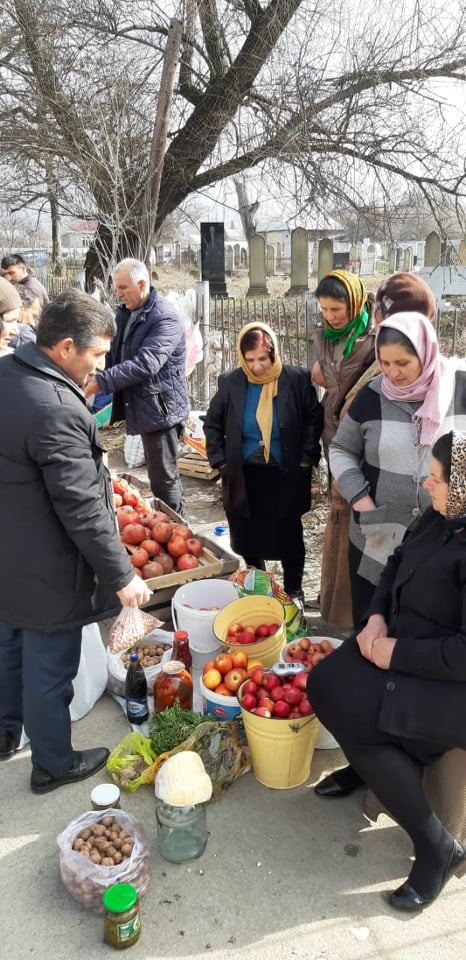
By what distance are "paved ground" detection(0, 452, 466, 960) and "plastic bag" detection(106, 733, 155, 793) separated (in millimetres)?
75

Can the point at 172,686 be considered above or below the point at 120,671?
above

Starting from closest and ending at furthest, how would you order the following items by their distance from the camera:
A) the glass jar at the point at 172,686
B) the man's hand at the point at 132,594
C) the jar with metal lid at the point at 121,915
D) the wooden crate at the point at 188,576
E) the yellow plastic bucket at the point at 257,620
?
the jar with metal lid at the point at 121,915 → the man's hand at the point at 132,594 → the glass jar at the point at 172,686 → the yellow plastic bucket at the point at 257,620 → the wooden crate at the point at 188,576

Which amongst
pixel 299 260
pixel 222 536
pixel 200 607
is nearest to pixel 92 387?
→ pixel 222 536

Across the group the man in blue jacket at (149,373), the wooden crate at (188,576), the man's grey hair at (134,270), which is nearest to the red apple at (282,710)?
the wooden crate at (188,576)

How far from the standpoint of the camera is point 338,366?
3512mm

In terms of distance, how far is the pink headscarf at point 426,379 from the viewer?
8.53 feet

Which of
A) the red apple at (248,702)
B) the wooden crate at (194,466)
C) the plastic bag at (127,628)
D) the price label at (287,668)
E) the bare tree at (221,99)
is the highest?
the bare tree at (221,99)

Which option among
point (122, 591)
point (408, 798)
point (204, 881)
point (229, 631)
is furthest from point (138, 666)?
point (408, 798)

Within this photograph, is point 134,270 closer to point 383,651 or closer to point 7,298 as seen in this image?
point 7,298

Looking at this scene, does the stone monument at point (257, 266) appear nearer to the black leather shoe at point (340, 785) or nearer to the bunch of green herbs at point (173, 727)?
the bunch of green herbs at point (173, 727)

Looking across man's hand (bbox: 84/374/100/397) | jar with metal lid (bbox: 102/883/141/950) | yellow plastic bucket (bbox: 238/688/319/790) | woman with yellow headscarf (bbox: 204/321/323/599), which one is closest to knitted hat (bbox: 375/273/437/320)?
woman with yellow headscarf (bbox: 204/321/323/599)

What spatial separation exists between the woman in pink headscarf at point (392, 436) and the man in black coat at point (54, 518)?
107 centimetres

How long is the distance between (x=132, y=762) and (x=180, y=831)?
18.6 inches

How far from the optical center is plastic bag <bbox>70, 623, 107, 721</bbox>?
3.29 m
